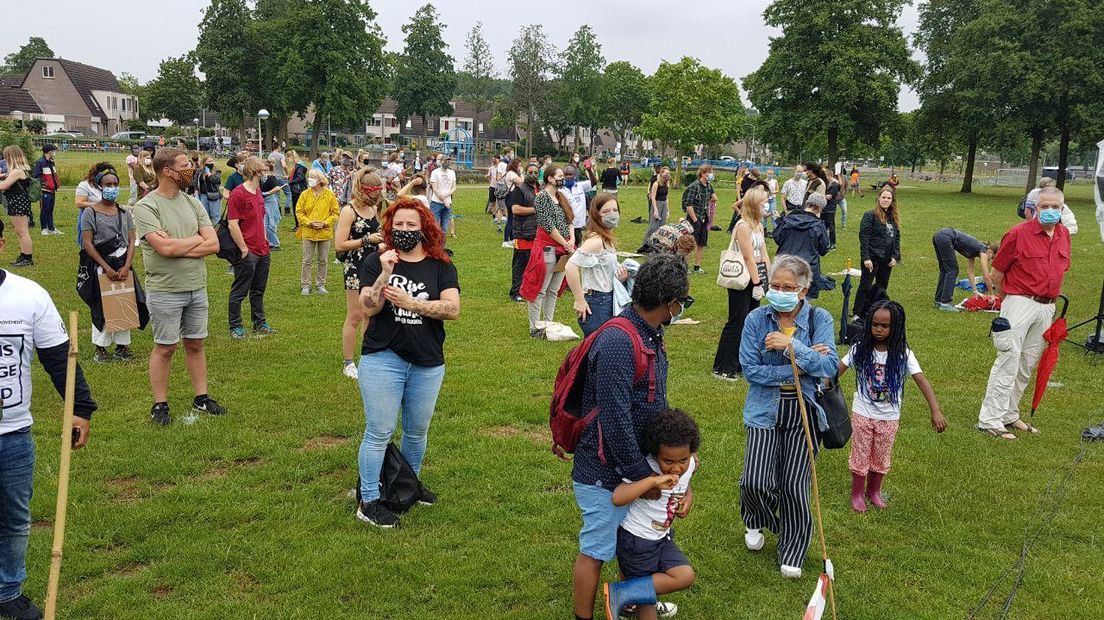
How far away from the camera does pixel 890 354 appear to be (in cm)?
512

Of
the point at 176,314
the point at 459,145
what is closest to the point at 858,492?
the point at 176,314

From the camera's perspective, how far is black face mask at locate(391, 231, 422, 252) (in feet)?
15.2

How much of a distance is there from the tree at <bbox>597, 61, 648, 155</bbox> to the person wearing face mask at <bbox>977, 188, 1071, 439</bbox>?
271ft

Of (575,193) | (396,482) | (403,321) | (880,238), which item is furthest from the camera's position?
(575,193)

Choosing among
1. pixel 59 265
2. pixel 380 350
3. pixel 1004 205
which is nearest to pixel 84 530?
pixel 380 350

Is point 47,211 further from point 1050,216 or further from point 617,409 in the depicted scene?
point 1050,216

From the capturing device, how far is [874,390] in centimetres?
521

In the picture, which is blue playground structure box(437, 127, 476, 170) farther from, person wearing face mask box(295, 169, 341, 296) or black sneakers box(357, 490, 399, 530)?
black sneakers box(357, 490, 399, 530)

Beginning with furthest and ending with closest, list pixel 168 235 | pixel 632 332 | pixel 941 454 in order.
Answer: pixel 941 454, pixel 168 235, pixel 632 332

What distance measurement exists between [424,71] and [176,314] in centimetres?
8179

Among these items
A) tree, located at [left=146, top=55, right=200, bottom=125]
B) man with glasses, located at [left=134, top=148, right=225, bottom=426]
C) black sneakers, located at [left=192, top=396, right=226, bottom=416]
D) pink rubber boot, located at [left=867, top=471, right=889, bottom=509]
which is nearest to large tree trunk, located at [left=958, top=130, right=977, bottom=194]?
pink rubber boot, located at [left=867, top=471, right=889, bottom=509]

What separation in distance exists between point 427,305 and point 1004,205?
122ft

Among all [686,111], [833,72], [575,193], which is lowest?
[575,193]

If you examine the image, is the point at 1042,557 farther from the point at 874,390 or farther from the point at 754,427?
the point at 754,427
